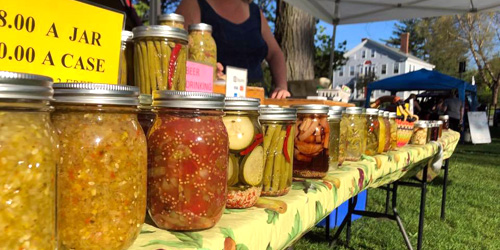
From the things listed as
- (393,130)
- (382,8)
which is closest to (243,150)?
(393,130)

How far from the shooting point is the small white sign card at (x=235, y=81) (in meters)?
A: 1.21

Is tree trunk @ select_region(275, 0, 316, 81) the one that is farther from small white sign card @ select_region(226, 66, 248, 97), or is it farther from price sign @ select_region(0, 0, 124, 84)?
price sign @ select_region(0, 0, 124, 84)

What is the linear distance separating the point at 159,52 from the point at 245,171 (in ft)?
0.95

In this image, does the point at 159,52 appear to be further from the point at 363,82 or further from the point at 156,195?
the point at 363,82

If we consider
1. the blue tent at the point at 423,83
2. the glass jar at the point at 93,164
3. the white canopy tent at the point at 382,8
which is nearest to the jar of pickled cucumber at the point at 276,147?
the glass jar at the point at 93,164

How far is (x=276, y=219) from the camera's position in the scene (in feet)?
2.62

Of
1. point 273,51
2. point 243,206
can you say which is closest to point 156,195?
point 243,206

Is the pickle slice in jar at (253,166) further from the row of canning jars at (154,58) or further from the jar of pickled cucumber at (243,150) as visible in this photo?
the row of canning jars at (154,58)

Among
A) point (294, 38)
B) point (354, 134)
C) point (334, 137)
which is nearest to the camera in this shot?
point (334, 137)

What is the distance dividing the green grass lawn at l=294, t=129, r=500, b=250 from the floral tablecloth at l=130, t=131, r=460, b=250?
74.0 inches

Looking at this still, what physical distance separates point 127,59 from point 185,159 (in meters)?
0.38

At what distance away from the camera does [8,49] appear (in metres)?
0.59

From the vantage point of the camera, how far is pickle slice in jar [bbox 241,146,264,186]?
771 mm

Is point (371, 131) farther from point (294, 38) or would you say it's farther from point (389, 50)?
point (389, 50)
